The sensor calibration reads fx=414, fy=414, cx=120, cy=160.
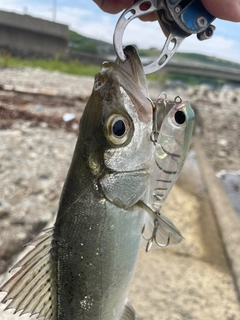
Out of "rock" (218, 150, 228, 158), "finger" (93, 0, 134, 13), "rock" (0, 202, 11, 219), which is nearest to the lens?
"finger" (93, 0, 134, 13)

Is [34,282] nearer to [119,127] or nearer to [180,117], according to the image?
[119,127]

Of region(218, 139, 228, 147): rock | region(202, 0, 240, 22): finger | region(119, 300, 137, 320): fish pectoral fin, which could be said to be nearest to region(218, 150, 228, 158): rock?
region(218, 139, 228, 147): rock

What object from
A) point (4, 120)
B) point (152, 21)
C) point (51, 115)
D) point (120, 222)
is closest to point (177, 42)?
point (152, 21)

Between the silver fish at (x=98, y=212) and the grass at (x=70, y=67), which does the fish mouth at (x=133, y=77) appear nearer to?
the silver fish at (x=98, y=212)

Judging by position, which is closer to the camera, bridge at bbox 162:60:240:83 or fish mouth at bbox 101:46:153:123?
fish mouth at bbox 101:46:153:123

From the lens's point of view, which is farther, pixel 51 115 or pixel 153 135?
pixel 51 115

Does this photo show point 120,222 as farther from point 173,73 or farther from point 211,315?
point 173,73

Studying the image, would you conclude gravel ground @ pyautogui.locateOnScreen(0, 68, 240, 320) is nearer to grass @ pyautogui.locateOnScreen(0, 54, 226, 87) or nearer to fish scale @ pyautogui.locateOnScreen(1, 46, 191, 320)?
fish scale @ pyautogui.locateOnScreen(1, 46, 191, 320)
